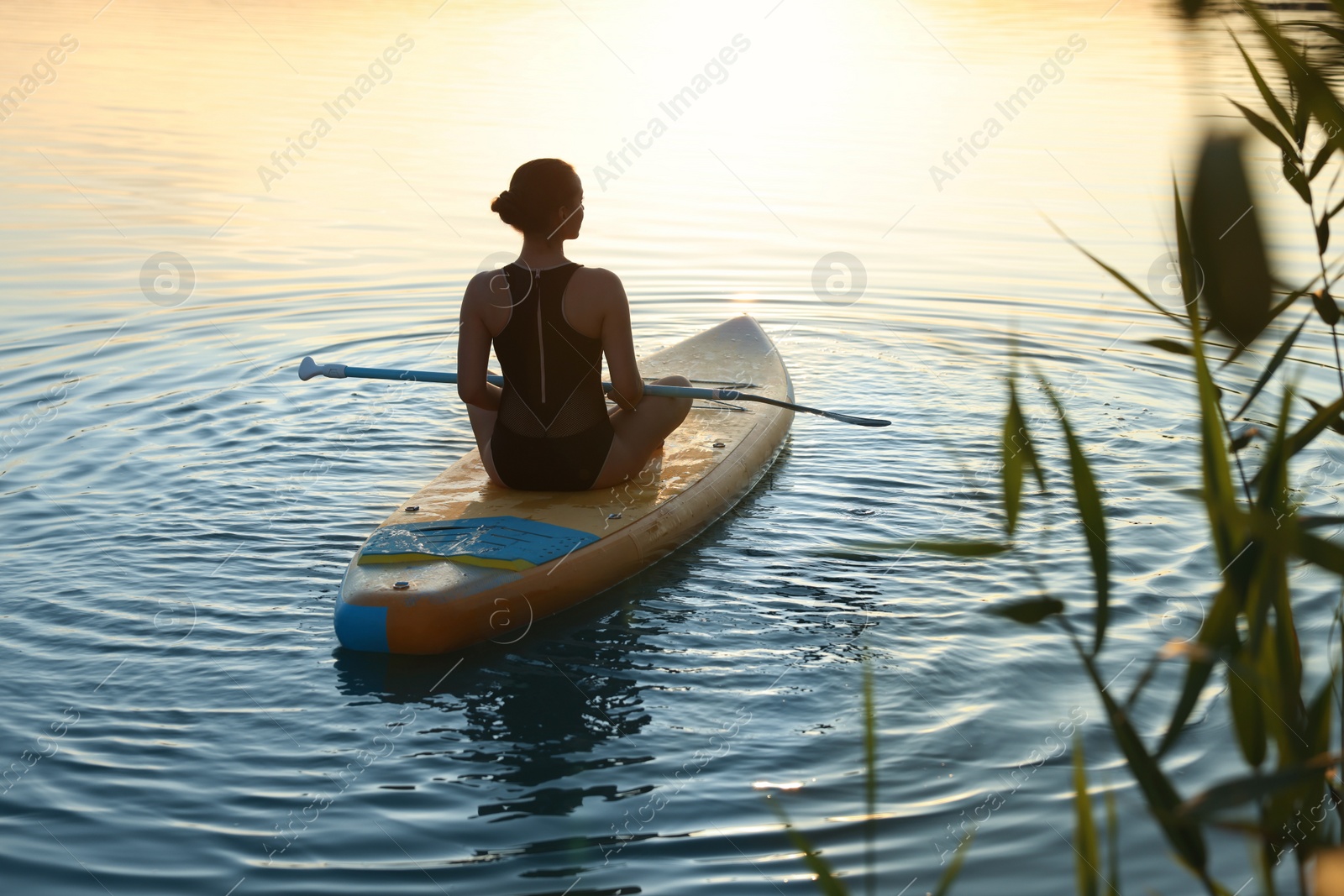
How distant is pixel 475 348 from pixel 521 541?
2.45 feet

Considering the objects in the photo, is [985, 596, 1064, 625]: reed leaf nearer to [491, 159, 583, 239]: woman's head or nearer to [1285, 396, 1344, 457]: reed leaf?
[1285, 396, 1344, 457]: reed leaf

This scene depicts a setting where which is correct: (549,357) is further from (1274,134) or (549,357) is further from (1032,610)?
(1032,610)

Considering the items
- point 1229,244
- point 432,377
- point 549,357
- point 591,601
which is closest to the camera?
point 1229,244

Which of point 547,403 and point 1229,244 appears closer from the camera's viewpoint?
point 1229,244

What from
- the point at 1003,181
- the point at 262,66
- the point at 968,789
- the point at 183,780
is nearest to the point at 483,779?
the point at 183,780

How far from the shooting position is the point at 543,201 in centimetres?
384

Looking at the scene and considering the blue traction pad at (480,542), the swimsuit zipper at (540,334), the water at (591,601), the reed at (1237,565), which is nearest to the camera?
the reed at (1237,565)

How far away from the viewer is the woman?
390 cm

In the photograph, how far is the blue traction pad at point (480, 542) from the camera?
12.0 ft

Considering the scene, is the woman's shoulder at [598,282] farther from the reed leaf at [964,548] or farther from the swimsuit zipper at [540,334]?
the reed leaf at [964,548]

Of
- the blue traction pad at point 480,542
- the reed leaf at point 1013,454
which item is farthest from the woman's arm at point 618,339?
the reed leaf at point 1013,454

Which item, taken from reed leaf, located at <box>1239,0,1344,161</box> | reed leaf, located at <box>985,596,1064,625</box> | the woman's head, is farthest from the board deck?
reed leaf, located at <box>1239,0,1344,161</box>

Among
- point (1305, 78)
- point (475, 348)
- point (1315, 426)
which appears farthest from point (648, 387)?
point (1305, 78)

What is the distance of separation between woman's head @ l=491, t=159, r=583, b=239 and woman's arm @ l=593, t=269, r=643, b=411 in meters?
0.20
